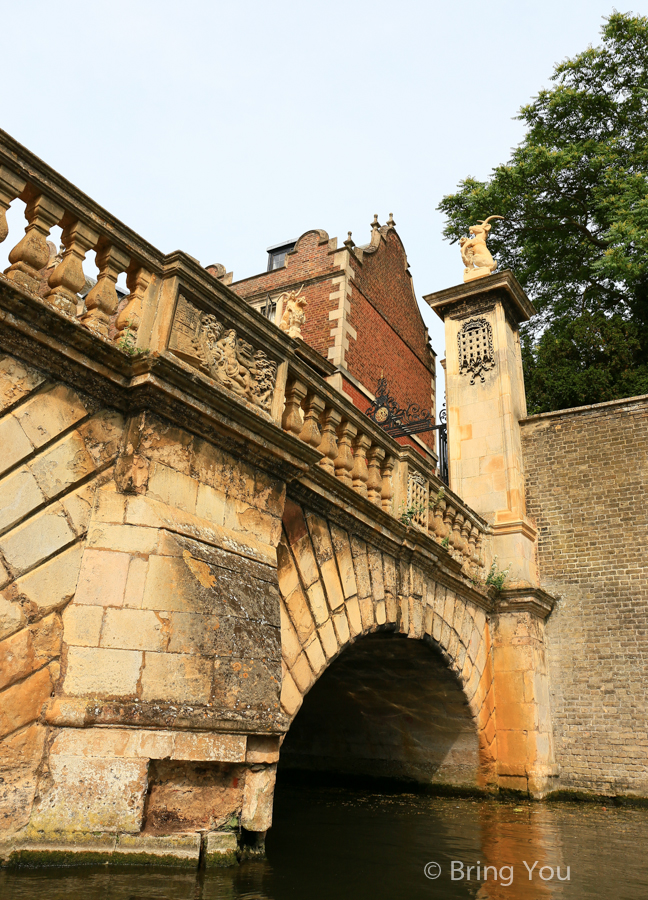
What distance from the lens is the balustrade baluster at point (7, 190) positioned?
11.4 feet

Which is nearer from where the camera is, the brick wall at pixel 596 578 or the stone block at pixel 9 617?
the stone block at pixel 9 617

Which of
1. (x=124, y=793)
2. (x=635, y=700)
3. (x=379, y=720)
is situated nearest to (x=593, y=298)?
(x=635, y=700)

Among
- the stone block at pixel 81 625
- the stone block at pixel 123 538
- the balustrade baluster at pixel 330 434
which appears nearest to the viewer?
the stone block at pixel 81 625

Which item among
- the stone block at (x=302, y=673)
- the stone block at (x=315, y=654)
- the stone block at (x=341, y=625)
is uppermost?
the stone block at (x=341, y=625)

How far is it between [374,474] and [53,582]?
3801mm

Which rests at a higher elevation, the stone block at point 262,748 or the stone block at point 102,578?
the stone block at point 102,578

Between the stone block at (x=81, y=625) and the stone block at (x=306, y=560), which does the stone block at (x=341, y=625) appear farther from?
the stone block at (x=81, y=625)

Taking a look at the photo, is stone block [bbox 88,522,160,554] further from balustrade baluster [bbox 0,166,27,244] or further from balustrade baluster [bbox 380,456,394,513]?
balustrade baluster [bbox 380,456,394,513]

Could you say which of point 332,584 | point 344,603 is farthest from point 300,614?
point 344,603

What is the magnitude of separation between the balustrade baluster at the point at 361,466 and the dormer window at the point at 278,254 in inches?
645

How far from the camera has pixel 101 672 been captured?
11.6ft

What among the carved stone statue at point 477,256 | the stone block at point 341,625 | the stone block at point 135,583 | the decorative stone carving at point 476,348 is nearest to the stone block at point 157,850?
the stone block at point 135,583

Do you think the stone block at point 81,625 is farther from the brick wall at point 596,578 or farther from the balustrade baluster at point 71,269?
the brick wall at point 596,578

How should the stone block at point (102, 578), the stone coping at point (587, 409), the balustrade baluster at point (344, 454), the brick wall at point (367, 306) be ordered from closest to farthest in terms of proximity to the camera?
the stone block at point (102, 578) → the balustrade baluster at point (344, 454) → the stone coping at point (587, 409) → the brick wall at point (367, 306)
